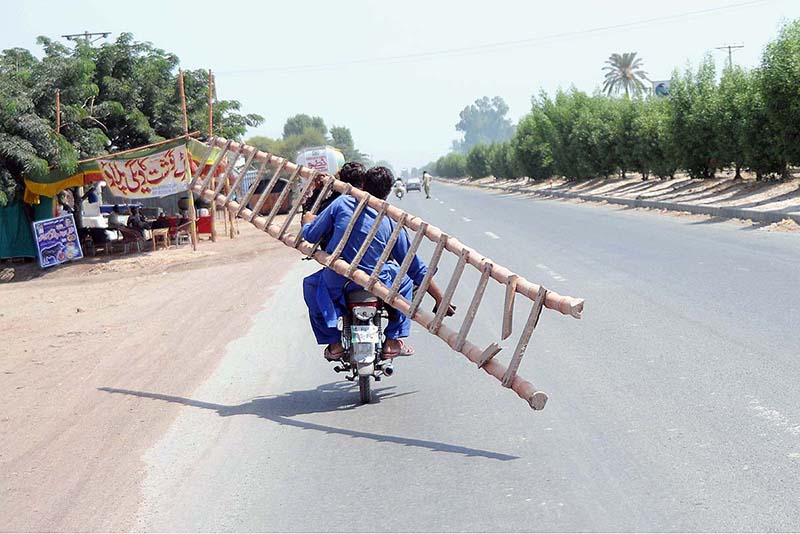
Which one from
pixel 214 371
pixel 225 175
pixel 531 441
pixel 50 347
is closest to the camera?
pixel 531 441

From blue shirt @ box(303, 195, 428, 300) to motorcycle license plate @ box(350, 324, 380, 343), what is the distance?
34 centimetres

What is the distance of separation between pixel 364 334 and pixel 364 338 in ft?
0.09

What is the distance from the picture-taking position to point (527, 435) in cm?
579

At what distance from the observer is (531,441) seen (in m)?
5.66

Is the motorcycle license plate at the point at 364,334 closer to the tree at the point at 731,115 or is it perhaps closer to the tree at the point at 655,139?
the tree at the point at 731,115

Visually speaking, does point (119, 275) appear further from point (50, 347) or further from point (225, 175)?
point (225, 175)

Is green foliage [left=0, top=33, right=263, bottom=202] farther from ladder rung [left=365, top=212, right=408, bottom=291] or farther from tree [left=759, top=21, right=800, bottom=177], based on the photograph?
tree [left=759, top=21, right=800, bottom=177]

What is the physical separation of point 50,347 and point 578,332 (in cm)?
629

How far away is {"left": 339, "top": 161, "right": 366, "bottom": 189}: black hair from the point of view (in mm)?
7288

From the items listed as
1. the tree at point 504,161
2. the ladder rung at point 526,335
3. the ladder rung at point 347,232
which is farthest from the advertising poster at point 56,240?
the tree at point 504,161

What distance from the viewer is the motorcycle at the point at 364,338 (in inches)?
266

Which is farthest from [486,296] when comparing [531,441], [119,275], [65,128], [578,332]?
[65,128]

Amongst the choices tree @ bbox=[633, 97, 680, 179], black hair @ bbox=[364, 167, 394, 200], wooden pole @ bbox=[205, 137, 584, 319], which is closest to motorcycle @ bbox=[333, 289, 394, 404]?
wooden pole @ bbox=[205, 137, 584, 319]

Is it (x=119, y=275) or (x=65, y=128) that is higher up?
(x=65, y=128)
